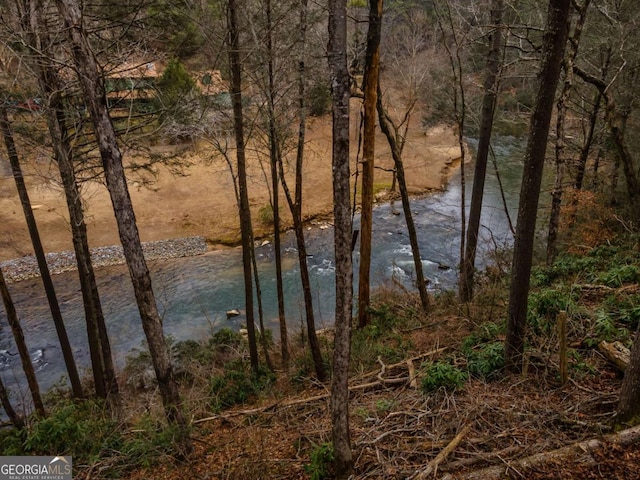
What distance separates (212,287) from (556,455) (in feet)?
42.4

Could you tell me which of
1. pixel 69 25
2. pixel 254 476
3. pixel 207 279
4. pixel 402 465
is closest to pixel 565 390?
pixel 402 465

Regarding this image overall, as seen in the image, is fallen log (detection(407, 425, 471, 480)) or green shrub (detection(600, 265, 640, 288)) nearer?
fallen log (detection(407, 425, 471, 480))

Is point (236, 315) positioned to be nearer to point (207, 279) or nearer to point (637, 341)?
point (207, 279)

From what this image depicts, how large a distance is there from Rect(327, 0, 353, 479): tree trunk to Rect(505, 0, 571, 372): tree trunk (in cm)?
198

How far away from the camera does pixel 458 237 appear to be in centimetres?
1836

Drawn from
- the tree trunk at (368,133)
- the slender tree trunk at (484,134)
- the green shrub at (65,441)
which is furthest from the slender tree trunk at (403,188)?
the green shrub at (65,441)

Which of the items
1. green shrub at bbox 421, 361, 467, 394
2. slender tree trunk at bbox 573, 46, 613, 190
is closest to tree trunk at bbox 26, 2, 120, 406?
green shrub at bbox 421, 361, 467, 394

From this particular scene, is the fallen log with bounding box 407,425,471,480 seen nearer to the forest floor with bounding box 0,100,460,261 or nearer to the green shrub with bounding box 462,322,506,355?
the green shrub with bounding box 462,322,506,355

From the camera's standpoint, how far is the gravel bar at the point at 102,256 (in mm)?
16078

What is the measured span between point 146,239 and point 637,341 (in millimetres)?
18693

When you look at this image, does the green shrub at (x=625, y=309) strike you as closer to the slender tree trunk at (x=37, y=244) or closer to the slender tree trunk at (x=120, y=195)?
the slender tree trunk at (x=120, y=195)

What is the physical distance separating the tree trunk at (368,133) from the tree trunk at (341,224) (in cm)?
416

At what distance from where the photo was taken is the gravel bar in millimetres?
16078

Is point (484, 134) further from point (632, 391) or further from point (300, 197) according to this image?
point (632, 391)
